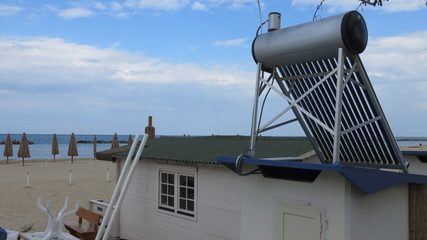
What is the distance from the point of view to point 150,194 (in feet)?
36.2

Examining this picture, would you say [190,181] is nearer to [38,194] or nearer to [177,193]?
[177,193]

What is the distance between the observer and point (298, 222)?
525 cm

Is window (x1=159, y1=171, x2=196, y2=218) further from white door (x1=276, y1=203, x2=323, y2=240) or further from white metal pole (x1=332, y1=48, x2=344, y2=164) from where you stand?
white metal pole (x1=332, y1=48, x2=344, y2=164)

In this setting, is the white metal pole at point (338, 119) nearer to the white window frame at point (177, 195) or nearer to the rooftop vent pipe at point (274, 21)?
the rooftop vent pipe at point (274, 21)

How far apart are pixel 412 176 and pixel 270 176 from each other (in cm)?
212

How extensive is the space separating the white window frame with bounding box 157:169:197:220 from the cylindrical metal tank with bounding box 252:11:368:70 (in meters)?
4.89

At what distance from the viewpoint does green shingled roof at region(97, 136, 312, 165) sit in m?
8.97

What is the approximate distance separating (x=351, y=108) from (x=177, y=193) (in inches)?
235

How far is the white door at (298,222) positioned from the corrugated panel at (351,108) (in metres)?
1.10

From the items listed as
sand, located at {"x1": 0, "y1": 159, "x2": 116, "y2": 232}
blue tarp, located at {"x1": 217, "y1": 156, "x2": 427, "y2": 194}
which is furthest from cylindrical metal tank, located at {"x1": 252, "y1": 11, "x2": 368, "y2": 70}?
sand, located at {"x1": 0, "y1": 159, "x2": 116, "y2": 232}

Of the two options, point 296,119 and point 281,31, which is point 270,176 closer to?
point 296,119

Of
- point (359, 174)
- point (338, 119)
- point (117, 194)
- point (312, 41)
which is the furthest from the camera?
point (117, 194)

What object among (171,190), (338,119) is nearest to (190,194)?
(171,190)

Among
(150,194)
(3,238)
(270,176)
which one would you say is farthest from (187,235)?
(270,176)
